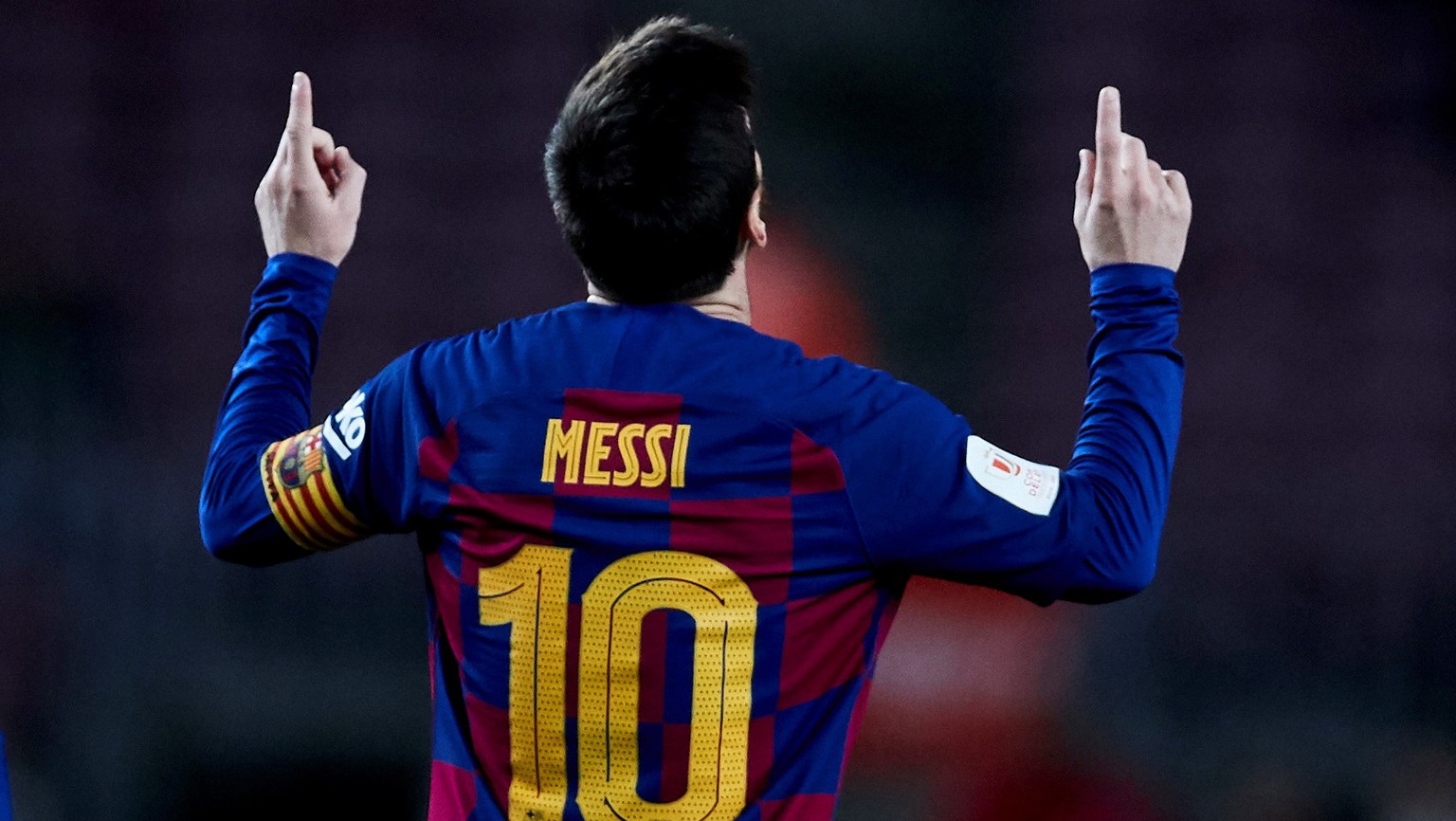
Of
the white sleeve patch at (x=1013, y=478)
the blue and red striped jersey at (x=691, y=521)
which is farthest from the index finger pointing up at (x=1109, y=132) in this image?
the white sleeve patch at (x=1013, y=478)

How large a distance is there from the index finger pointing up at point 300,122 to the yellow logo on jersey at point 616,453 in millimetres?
387

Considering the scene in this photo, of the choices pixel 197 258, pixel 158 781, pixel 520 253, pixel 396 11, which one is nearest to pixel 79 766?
pixel 158 781

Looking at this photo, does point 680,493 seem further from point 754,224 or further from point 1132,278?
point 1132,278

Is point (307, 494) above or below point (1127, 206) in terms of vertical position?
below

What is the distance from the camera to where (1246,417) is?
195 inches

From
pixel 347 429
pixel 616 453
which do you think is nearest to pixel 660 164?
pixel 616 453

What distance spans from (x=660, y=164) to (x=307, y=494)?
0.37m

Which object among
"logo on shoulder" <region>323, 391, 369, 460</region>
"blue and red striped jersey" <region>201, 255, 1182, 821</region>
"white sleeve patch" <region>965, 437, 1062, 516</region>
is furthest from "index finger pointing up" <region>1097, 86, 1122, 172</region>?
"logo on shoulder" <region>323, 391, 369, 460</region>

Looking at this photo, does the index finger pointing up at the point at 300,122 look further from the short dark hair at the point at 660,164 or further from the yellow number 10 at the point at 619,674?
the yellow number 10 at the point at 619,674

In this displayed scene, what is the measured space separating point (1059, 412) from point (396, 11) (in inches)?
107

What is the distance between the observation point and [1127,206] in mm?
1129

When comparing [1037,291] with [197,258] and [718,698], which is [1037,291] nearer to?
[197,258]

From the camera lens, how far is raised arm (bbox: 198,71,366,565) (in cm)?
113

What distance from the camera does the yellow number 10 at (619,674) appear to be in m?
1.04
